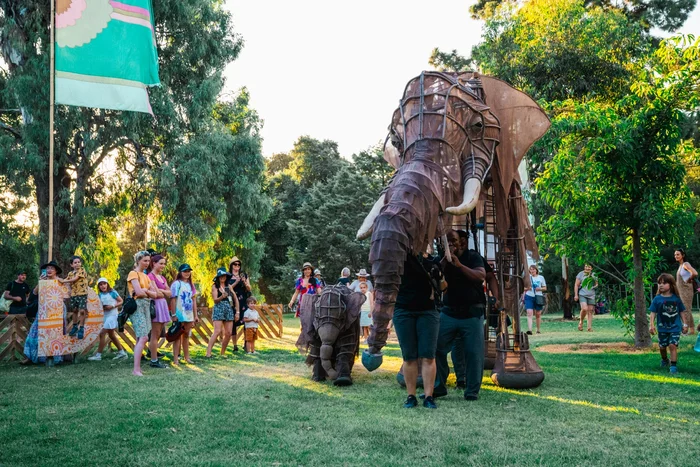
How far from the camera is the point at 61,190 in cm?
1858

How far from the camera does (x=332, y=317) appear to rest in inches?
356

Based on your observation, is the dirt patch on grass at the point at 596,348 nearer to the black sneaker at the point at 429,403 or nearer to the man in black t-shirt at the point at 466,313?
the man in black t-shirt at the point at 466,313

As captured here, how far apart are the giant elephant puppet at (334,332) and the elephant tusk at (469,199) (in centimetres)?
302

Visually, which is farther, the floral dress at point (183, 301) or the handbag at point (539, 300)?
the handbag at point (539, 300)

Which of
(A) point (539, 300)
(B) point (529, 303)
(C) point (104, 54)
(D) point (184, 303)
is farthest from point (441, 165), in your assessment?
(A) point (539, 300)

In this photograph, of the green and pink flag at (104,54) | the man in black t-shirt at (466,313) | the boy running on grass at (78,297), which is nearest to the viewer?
the man in black t-shirt at (466,313)

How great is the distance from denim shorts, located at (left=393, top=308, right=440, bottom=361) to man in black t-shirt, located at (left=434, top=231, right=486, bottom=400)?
27.4 inches

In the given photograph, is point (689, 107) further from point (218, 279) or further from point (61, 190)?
point (61, 190)

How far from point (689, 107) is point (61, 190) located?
16462 millimetres

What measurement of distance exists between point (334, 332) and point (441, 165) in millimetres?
3396

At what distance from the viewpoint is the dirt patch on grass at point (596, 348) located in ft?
41.5

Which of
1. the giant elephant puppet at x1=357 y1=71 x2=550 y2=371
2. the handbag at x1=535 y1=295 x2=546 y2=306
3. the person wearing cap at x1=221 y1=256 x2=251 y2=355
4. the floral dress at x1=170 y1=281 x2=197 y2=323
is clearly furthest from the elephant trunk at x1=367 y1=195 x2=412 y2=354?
the handbag at x1=535 y1=295 x2=546 y2=306

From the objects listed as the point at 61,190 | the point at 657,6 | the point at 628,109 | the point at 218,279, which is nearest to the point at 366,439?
the point at 218,279

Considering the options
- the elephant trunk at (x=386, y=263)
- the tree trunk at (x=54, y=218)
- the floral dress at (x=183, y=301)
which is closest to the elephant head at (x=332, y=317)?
the floral dress at (x=183, y=301)
